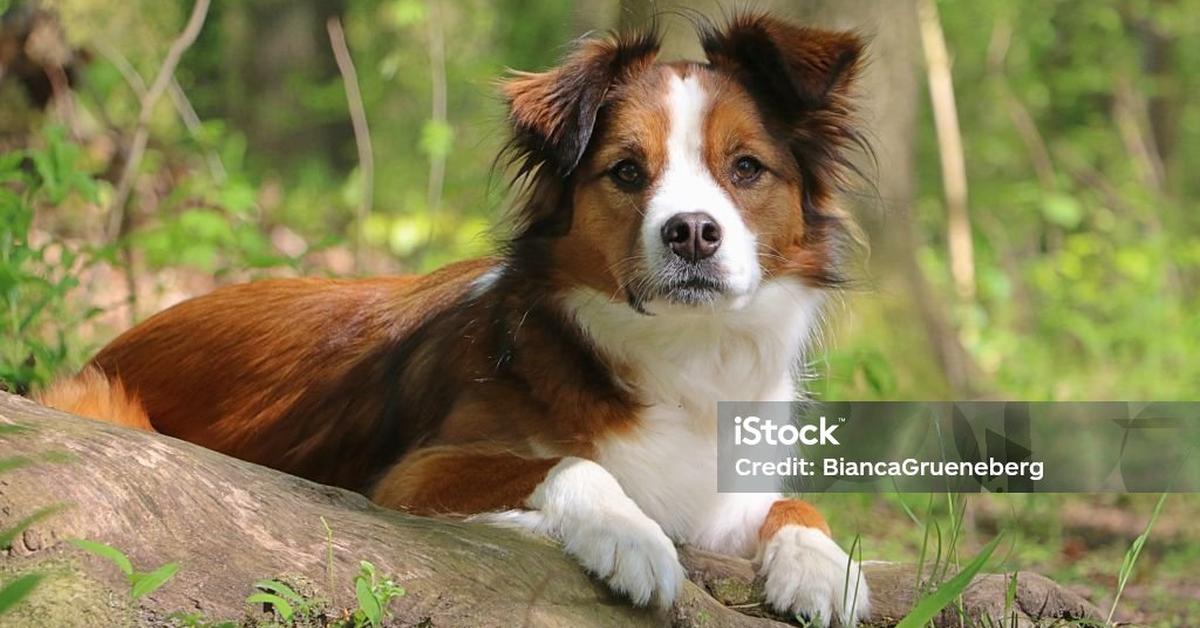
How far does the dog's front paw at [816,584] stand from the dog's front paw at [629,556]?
350mm

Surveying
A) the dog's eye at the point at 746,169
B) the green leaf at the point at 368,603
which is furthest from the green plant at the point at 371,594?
the dog's eye at the point at 746,169

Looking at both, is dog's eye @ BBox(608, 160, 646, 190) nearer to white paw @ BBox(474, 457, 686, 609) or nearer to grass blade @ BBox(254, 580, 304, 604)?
white paw @ BBox(474, 457, 686, 609)

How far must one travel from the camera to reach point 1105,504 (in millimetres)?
6355


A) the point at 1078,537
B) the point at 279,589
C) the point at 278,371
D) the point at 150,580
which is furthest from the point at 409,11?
the point at 150,580

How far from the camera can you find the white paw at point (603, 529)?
290 cm

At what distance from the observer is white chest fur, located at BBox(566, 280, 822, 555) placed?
3631 millimetres

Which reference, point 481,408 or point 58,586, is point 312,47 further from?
point 58,586

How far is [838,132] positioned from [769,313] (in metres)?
0.58

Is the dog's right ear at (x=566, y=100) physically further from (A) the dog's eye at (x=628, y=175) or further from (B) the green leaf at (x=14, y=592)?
(B) the green leaf at (x=14, y=592)

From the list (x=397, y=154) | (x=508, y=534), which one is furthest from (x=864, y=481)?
(x=397, y=154)

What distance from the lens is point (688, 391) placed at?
3.76 metres

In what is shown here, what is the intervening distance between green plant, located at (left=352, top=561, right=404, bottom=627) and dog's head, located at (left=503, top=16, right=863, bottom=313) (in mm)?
1215

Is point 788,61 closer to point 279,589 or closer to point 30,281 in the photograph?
point 279,589

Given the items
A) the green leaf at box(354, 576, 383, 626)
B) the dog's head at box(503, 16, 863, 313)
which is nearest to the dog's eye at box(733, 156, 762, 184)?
the dog's head at box(503, 16, 863, 313)
